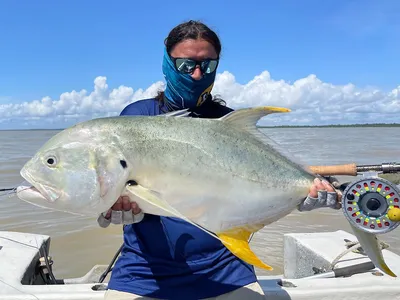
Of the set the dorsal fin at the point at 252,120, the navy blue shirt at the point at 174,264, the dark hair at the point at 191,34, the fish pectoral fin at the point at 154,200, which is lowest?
the navy blue shirt at the point at 174,264

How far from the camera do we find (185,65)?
2822 millimetres

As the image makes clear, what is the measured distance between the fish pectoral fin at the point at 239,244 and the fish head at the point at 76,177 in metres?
0.60

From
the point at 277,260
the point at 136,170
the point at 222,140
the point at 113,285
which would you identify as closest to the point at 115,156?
the point at 136,170

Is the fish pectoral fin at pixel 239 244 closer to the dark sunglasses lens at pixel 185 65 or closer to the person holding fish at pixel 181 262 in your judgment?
the person holding fish at pixel 181 262

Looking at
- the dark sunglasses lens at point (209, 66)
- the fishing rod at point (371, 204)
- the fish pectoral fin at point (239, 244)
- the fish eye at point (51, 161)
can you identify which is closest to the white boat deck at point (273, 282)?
the fishing rod at point (371, 204)

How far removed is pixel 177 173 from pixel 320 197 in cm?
87

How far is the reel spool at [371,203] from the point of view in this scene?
100 inches

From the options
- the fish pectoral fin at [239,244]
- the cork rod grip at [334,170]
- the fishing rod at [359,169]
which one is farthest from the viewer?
Result: the fishing rod at [359,169]

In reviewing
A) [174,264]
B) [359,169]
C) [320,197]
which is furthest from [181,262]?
[359,169]

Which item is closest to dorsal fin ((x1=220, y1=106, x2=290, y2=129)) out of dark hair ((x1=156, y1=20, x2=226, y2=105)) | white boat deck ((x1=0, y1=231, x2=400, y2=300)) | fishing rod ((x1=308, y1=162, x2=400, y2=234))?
fishing rod ((x1=308, y1=162, x2=400, y2=234))

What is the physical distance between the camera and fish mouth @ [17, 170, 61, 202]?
1.96 metres

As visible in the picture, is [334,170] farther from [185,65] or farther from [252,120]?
[185,65]

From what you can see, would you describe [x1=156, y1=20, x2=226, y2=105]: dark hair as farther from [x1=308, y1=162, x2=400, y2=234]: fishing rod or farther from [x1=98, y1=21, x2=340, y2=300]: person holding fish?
[x1=308, y1=162, x2=400, y2=234]: fishing rod

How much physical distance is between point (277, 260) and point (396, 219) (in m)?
4.60
